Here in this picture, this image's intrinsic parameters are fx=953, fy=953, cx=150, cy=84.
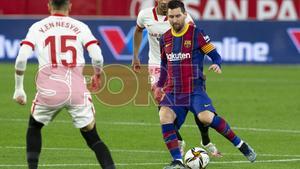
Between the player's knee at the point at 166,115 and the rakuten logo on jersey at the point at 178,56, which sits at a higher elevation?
the rakuten logo on jersey at the point at 178,56

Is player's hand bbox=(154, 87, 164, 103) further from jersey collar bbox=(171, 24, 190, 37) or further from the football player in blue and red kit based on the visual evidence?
jersey collar bbox=(171, 24, 190, 37)

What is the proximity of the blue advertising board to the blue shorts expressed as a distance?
1809 centimetres

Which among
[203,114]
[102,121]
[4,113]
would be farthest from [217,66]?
[4,113]

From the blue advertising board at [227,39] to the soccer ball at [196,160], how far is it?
59.7 ft

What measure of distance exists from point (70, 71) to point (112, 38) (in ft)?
66.1

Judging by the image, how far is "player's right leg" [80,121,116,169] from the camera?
36.0 ft

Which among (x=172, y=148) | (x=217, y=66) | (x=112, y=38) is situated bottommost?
(x=112, y=38)

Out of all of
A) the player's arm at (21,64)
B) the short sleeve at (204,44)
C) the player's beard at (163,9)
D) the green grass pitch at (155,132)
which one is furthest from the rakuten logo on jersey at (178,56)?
the player's arm at (21,64)

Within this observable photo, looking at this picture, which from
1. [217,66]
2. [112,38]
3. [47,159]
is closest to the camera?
[217,66]

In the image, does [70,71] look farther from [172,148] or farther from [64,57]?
[172,148]

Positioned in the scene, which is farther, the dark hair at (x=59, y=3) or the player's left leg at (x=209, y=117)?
the player's left leg at (x=209, y=117)

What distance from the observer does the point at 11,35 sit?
3103 centimetres

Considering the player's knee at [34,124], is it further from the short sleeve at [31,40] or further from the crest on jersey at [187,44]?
the crest on jersey at [187,44]

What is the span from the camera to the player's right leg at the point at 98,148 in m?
11.0
